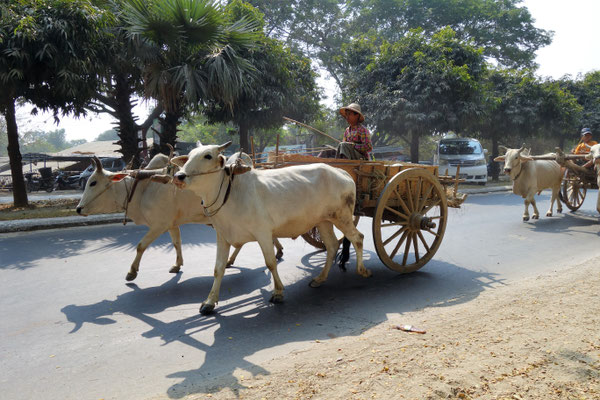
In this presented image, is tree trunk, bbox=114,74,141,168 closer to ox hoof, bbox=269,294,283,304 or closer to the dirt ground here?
ox hoof, bbox=269,294,283,304

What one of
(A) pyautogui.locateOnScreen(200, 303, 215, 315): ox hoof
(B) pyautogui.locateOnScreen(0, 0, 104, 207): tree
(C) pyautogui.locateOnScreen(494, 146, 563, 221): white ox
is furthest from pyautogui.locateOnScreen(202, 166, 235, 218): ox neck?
(B) pyautogui.locateOnScreen(0, 0, 104, 207): tree

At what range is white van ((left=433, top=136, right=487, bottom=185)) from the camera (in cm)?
2117

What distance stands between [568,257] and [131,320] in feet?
22.2

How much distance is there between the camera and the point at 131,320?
456 cm

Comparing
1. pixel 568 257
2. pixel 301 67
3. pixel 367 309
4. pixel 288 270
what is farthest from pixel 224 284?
pixel 301 67

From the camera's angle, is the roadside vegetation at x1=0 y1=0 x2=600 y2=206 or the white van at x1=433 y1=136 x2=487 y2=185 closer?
the roadside vegetation at x1=0 y1=0 x2=600 y2=206

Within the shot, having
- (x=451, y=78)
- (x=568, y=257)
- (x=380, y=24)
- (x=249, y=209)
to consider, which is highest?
(x=380, y=24)

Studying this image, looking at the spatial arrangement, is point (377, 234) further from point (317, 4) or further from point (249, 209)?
point (317, 4)

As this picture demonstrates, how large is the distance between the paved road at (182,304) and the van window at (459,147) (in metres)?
13.3

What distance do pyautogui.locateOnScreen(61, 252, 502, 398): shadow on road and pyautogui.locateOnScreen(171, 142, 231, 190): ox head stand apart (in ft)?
4.81

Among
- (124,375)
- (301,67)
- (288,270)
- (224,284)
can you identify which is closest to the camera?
(124,375)

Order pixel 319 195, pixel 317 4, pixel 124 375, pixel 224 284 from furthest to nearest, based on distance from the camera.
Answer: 1. pixel 317 4
2. pixel 224 284
3. pixel 319 195
4. pixel 124 375

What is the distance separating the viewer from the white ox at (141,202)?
5.82 m

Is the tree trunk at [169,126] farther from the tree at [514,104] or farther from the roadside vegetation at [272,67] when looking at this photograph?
the tree at [514,104]
